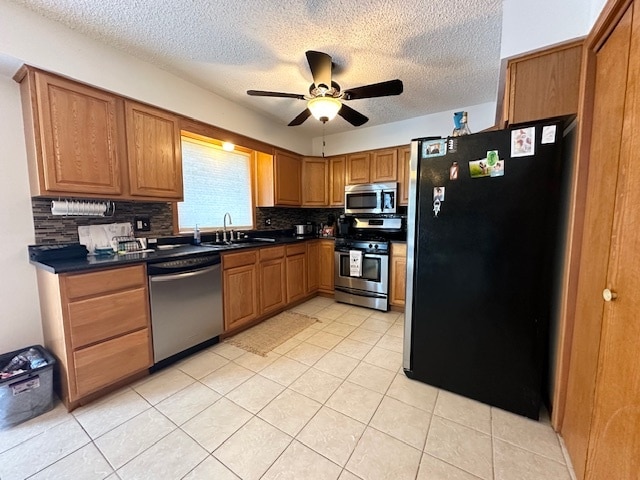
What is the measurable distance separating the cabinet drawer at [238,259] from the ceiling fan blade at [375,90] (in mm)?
1754

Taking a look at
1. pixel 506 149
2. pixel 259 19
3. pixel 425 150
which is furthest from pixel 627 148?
pixel 259 19

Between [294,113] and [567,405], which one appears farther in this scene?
[294,113]

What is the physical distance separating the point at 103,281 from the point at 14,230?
2.62 ft

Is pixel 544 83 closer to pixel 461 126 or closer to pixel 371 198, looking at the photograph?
pixel 461 126

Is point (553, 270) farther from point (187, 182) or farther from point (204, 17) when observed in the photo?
point (187, 182)

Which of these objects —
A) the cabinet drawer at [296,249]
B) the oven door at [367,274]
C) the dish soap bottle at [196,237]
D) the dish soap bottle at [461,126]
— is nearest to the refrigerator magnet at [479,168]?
the dish soap bottle at [461,126]

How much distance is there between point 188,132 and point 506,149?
8.94 ft

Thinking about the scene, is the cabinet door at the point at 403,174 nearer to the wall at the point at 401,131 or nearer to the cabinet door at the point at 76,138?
the wall at the point at 401,131

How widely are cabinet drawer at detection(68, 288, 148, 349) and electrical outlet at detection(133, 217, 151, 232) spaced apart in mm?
763

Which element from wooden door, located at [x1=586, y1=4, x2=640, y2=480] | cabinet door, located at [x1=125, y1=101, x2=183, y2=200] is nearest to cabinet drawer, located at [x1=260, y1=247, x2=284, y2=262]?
cabinet door, located at [x1=125, y1=101, x2=183, y2=200]

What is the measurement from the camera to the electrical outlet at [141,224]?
2.34m

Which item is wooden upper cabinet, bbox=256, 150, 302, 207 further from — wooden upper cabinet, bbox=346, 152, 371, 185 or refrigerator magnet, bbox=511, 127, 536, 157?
refrigerator magnet, bbox=511, 127, 536, 157

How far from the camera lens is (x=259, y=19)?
5.50 ft

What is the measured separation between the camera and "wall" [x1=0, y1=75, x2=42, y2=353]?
175cm
